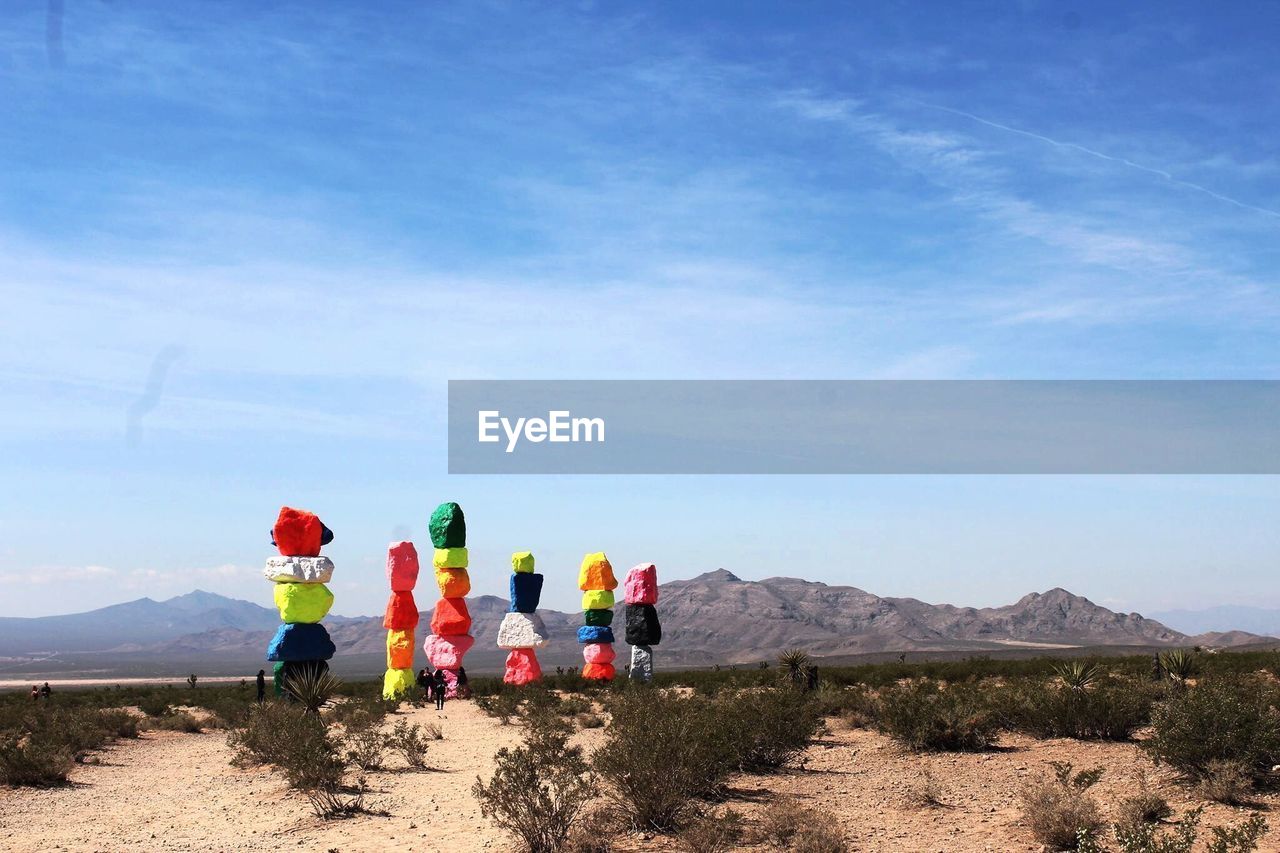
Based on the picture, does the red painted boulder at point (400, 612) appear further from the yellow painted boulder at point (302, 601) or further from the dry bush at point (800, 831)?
the dry bush at point (800, 831)

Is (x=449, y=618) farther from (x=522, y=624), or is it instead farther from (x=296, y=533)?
(x=296, y=533)

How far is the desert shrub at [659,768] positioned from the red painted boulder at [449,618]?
18.9 meters

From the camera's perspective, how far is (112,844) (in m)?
12.5

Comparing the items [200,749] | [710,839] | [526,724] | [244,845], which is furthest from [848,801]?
[200,749]

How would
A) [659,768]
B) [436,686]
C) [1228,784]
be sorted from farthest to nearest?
1. [436,686]
2. [1228,784]
3. [659,768]

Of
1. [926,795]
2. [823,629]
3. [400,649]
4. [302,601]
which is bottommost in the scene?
[823,629]

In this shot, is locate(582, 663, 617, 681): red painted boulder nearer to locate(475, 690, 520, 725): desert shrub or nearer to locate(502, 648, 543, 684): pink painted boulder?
locate(502, 648, 543, 684): pink painted boulder

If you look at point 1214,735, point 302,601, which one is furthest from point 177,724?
point 1214,735

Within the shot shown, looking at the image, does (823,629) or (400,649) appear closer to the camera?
(400,649)

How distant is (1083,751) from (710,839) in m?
8.56

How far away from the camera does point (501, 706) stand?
85.8 ft

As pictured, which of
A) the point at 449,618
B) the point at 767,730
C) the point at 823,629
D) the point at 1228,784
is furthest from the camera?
the point at 823,629

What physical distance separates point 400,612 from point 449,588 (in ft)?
5.25

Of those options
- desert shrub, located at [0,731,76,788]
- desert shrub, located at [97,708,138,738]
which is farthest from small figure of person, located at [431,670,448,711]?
desert shrub, located at [0,731,76,788]
